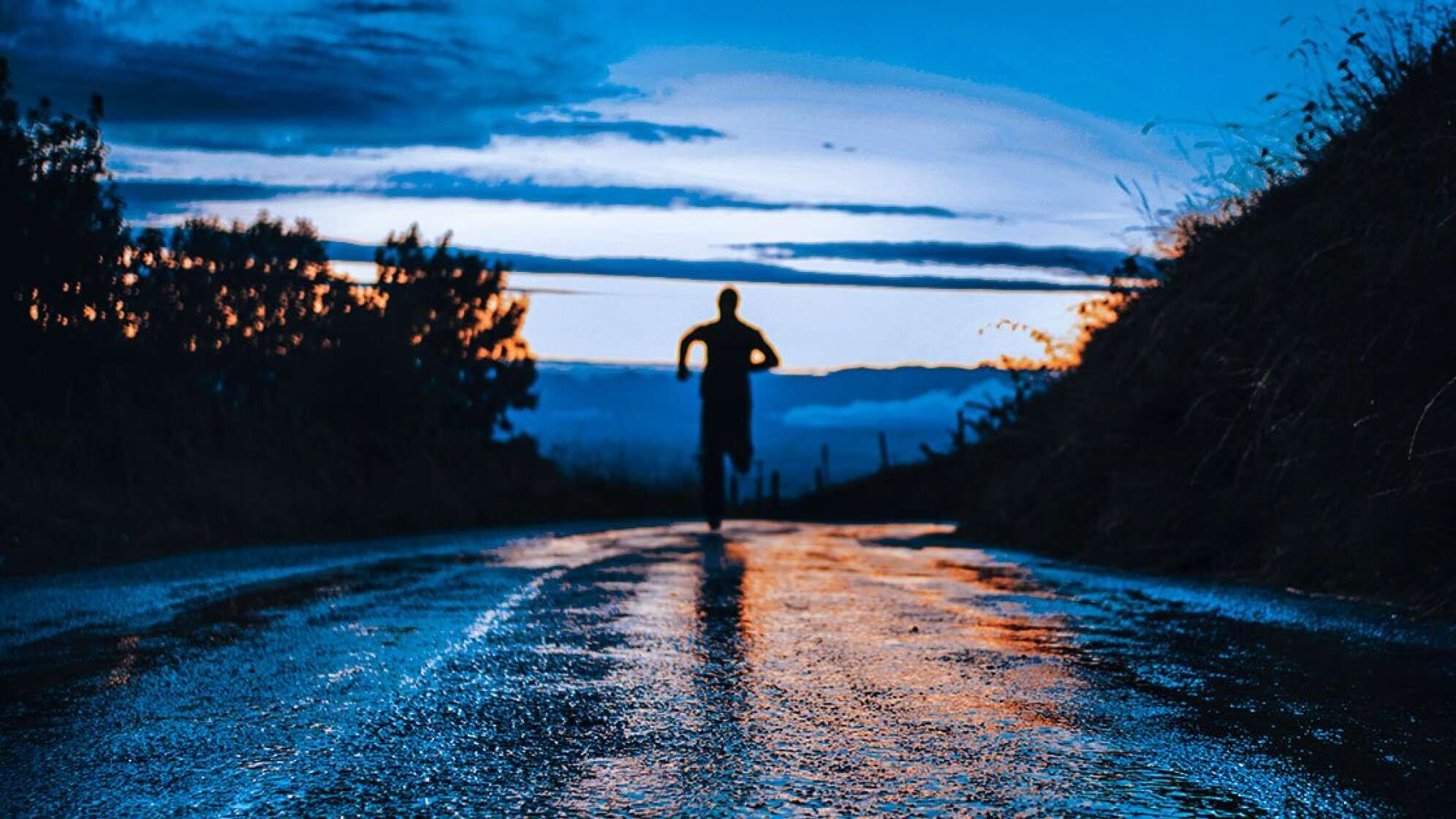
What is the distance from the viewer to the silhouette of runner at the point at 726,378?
14.6 metres

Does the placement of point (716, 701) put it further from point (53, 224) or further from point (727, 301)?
point (53, 224)

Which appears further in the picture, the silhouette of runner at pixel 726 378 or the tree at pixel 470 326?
the tree at pixel 470 326

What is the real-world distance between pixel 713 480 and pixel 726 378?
39.5 inches

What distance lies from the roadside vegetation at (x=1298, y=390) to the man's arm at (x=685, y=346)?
10.7 feet

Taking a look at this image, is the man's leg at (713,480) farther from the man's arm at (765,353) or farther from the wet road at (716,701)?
the wet road at (716,701)

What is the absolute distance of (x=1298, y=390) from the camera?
31.9ft

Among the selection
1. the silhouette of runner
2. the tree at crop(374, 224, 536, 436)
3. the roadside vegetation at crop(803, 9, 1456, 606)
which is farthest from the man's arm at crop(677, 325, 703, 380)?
the tree at crop(374, 224, 536, 436)

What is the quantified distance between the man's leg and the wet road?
5.68 m

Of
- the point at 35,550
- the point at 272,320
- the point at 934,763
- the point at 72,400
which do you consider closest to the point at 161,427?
the point at 72,400

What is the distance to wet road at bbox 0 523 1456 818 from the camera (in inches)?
147

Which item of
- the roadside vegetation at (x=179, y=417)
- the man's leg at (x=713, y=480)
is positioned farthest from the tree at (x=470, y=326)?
the man's leg at (x=713, y=480)

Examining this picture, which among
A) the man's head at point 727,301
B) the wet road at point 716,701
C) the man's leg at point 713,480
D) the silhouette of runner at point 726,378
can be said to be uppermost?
the man's head at point 727,301

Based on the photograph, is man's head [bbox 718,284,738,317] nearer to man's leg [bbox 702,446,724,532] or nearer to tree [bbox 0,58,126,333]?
man's leg [bbox 702,446,724,532]

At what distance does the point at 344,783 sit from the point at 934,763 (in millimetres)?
1529
